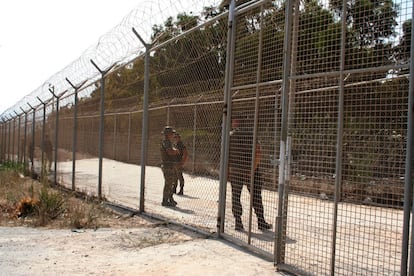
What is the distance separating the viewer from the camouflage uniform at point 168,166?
8.29 metres

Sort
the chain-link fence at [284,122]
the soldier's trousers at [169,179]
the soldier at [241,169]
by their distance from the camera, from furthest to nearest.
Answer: the soldier's trousers at [169,179], the soldier at [241,169], the chain-link fence at [284,122]

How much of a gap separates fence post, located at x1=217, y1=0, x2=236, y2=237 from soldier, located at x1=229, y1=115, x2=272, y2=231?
9cm

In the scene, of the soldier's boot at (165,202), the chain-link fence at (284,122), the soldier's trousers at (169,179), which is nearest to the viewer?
the chain-link fence at (284,122)

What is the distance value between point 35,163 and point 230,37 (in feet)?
45.4

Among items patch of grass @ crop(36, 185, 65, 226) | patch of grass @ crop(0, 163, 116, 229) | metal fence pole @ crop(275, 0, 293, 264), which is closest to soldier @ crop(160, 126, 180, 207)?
patch of grass @ crop(0, 163, 116, 229)

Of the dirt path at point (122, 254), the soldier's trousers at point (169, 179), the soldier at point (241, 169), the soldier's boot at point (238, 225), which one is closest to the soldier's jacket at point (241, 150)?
the soldier at point (241, 169)

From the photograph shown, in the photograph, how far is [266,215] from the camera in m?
6.91

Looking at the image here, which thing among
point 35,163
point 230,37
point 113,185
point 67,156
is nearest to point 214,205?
point 230,37

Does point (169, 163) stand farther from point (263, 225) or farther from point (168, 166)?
point (263, 225)

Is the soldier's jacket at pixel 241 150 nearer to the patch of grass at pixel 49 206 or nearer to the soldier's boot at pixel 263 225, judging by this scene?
the soldier's boot at pixel 263 225

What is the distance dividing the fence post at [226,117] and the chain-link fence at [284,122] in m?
0.02

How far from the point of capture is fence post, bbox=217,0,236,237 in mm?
6184

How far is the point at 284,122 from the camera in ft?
16.3

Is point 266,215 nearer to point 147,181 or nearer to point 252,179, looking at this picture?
point 252,179
